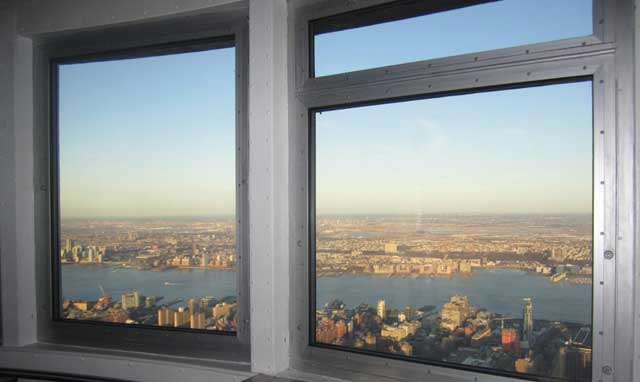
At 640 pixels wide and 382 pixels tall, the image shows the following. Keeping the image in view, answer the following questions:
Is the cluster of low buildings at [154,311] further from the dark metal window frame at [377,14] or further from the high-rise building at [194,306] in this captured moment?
the dark metal window frame at [377,14]

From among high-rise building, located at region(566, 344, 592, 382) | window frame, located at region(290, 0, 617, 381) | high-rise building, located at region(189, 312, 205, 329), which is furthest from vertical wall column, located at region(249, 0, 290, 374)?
high-rise building, located at region(566, 344, 592, 382)

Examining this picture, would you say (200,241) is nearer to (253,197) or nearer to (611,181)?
(253,197)

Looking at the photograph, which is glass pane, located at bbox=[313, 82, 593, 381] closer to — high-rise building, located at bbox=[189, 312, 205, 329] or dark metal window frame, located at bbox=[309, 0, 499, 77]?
dark metal window frame, located at bbox=[309, 0, 499, 77]

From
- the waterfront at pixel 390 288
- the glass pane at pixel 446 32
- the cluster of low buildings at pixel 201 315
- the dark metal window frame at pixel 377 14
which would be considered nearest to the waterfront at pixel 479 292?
the waterfront at pixel 390 288

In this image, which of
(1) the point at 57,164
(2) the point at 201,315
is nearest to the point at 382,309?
(2) the point at 201,315

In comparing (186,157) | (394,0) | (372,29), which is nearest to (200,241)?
(186,157)

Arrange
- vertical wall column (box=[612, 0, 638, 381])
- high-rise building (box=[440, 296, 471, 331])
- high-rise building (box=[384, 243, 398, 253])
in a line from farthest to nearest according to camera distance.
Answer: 1. high-rise building (box=[384, 243, 398, 253])
2. high-rise building (box=[440, 296, 471, 331])
3. vertical wall column (box=[612, 0, 638, 381])

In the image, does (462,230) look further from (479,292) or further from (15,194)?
(15,194)
